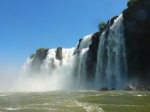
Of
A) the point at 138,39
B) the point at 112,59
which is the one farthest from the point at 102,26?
the point at 138,39

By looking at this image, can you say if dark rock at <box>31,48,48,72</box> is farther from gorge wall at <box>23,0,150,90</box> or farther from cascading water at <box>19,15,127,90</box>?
gorge wall at <box>23,0,150,90</box>

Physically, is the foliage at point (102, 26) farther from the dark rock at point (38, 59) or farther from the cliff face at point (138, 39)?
the cliff face at point (138, 39)

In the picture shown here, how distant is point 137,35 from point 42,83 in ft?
163

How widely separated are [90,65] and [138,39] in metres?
17.2

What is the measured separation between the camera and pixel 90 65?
76.1 metres

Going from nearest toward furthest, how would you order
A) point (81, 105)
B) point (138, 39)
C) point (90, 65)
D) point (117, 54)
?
point (81, 105) < point (138, 39) < point (117, 54) < point (90, 65)

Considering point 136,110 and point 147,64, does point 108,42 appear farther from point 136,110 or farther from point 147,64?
point 136,110

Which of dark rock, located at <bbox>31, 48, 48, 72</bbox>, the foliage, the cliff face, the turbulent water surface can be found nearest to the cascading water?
the cliff face

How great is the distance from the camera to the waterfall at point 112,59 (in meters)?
63.7

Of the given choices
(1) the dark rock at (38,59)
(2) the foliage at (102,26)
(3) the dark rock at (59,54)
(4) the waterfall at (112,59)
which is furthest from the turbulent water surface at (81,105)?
(1) the dark rock at (38,59)

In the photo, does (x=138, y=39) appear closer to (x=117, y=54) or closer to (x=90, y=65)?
(x=117, y=54)

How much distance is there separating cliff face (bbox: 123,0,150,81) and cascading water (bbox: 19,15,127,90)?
159 cm

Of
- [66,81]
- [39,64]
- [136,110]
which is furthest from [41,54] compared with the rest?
[136,110]

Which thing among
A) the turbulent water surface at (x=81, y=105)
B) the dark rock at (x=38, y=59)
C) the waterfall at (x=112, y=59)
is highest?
the dark rock at (x=38, y=59)
